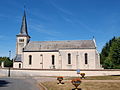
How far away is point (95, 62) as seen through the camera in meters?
45.5

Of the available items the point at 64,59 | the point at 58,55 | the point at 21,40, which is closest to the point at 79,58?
the point at 64,59

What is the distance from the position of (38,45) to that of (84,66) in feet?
54.4

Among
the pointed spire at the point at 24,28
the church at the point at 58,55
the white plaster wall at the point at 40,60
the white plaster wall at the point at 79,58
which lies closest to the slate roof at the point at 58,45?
the church at the point at 58,55

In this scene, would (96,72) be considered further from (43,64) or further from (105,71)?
(43,64)

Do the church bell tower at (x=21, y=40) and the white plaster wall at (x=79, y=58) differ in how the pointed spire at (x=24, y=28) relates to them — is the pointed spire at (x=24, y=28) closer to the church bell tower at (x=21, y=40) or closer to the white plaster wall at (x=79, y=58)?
the church bell tower at (x=21, y=40)

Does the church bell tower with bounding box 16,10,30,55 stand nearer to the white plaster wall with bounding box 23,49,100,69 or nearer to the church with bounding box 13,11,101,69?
the church with bounding box 13,11,101,69

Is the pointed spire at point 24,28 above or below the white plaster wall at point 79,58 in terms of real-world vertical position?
above

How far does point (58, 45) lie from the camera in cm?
5053

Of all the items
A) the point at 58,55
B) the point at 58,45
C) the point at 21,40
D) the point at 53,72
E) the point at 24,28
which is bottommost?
the point at 53,72

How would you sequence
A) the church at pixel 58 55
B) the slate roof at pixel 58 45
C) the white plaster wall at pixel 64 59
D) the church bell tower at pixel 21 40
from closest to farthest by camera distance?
1. the white plaster wall at pixel 64 59
2. the church at pixel 58 55
3. the slate roof at pixel 58 45
4. the church bell tower at pixel 21 40

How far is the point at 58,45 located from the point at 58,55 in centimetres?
383

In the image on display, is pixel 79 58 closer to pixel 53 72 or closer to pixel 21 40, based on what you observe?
pixel 53 72

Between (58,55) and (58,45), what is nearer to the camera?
(58,55)

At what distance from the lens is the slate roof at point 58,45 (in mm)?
48219
